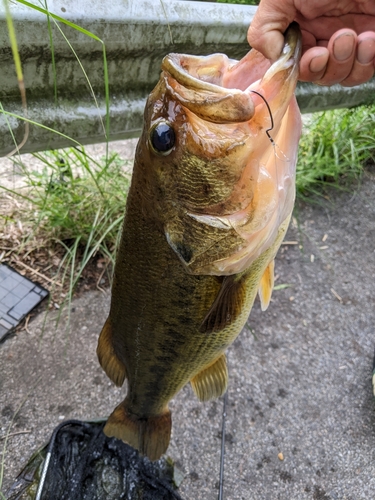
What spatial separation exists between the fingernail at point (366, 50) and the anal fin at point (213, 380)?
112 cm

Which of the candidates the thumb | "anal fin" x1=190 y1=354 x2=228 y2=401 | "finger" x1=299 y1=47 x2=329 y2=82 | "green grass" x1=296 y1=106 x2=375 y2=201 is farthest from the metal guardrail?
"green grass" x1=296 y1=106 x2=375 y2=201

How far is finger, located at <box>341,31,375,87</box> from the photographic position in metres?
1.24

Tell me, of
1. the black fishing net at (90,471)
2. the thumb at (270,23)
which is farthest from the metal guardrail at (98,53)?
the black fishing net at (90,471)

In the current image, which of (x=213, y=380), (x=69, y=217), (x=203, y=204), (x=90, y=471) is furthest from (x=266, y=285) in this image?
(x=69, y=217)

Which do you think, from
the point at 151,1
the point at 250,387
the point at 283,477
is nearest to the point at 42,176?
the point at 151,1

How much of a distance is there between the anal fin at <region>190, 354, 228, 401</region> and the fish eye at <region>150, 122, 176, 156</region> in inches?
36.1

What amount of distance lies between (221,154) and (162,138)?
0.15m

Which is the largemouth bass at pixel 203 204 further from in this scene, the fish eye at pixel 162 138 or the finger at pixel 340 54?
the finger at pixel 340 54

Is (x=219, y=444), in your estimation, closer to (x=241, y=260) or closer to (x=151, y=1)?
(x=241, y=260)

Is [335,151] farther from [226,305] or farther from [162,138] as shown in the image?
[162,138]

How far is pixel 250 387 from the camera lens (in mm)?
2221

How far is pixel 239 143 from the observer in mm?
992

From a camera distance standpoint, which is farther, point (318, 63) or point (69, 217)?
point (69, 217)

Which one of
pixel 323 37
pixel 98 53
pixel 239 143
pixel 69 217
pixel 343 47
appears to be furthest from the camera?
pixel 69 217
